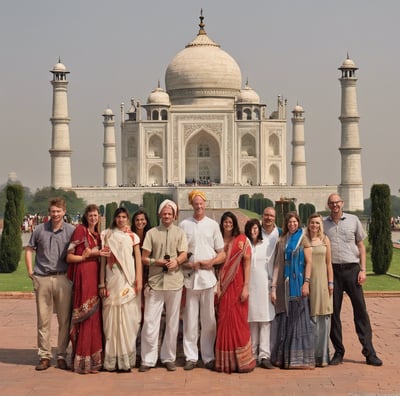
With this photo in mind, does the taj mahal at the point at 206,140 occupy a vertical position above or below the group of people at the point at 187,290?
above

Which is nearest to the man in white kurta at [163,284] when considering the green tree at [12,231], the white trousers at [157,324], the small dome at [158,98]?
the white trousers at [157,324]

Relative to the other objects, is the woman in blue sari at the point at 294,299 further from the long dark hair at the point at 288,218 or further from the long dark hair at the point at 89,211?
the long dark hair at the point at 89,211

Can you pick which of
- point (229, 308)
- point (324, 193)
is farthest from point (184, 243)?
point (324, 193)

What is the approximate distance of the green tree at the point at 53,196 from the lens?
31359 millimetres

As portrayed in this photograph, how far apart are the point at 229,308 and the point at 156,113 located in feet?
105

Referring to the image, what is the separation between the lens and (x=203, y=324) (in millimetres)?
5527

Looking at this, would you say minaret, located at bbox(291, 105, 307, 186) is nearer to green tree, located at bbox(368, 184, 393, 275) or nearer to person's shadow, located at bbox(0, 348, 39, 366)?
green tree, located at bbox(368, 184, 393, 275)

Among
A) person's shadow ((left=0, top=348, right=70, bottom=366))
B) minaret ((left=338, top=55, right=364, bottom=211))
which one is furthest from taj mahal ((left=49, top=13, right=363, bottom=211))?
person's shadow ((left=0, top=348, right=70, bottom=366))

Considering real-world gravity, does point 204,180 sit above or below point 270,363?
above

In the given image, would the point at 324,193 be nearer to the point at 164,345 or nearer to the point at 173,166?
the point at 173,166

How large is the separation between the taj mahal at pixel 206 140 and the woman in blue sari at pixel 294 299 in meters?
27.7

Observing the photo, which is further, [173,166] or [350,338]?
[173,166]

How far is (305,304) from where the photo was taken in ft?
18.0

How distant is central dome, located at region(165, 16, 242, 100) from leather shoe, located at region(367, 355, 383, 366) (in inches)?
1267
